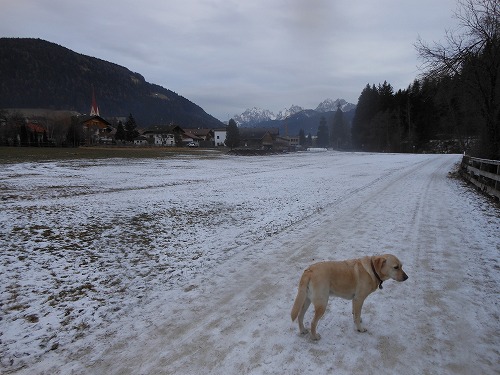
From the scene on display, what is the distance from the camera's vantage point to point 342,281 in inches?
153

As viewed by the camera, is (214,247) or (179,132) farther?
(179,132)

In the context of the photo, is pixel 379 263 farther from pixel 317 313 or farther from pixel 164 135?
pixel 164 135

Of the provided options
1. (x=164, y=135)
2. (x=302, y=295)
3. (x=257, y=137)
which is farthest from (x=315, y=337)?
(x=164, y=135)

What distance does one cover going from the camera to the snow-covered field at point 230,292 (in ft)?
11.9

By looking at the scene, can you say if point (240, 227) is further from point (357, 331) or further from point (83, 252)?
point (357, 331)

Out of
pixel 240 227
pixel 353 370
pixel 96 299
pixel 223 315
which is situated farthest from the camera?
pixel 240 227

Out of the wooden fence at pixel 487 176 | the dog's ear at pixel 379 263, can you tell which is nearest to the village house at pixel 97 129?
the wooden fence at pixel 487 176

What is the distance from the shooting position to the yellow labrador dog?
12.4ft

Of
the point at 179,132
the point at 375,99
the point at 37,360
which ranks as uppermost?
the point at 375,99

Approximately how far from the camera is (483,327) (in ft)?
13.8

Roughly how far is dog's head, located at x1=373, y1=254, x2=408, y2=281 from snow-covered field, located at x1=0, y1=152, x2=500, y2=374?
2.61ft

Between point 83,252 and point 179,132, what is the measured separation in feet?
390

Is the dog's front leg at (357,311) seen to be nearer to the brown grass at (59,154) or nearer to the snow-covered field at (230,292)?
the snow-covered field at (230,292)

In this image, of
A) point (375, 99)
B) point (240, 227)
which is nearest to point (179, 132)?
point (375, 99)
